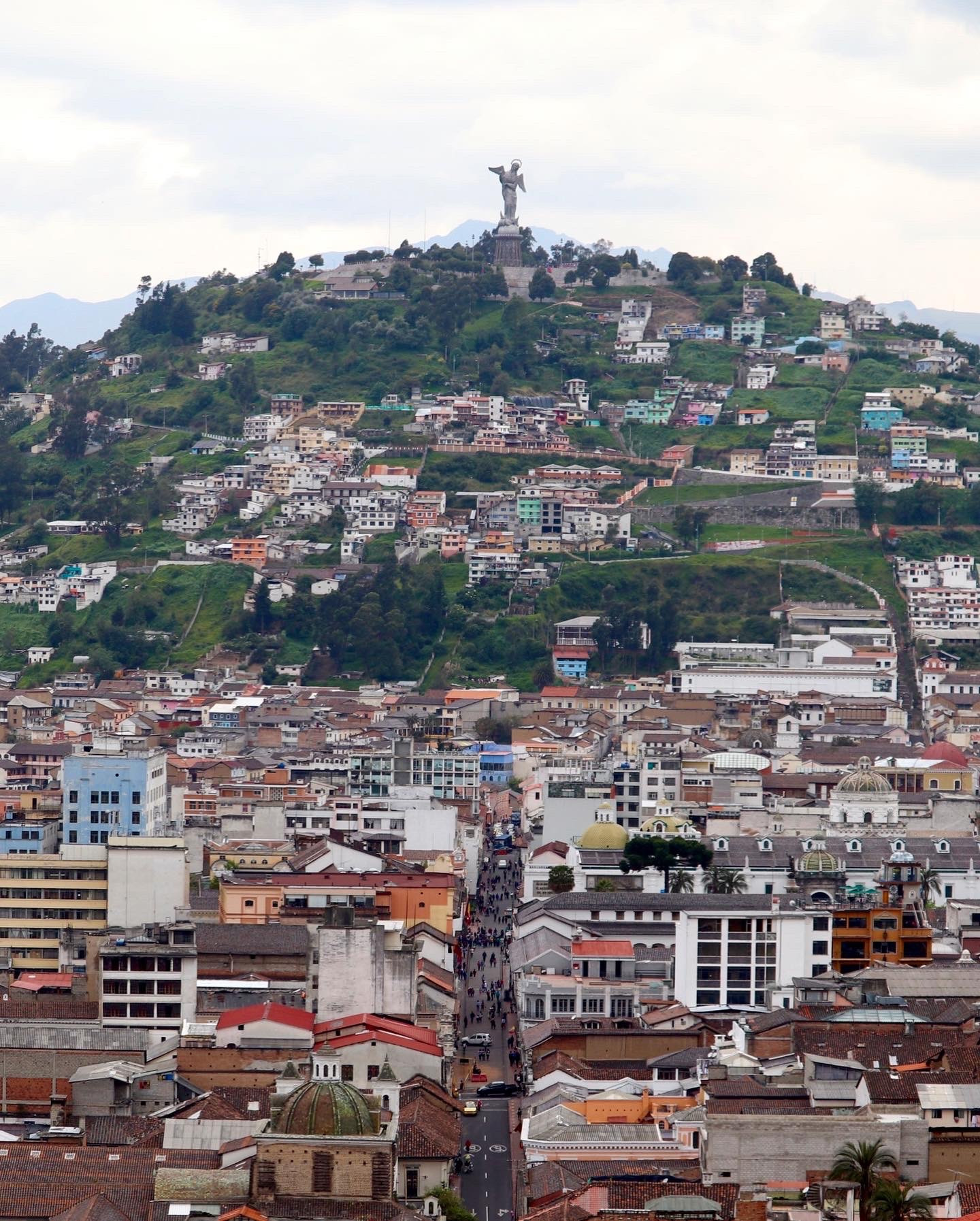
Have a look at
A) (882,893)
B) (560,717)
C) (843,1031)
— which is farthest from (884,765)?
(843,1031)

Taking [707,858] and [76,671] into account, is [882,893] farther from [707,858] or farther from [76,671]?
[76,671]

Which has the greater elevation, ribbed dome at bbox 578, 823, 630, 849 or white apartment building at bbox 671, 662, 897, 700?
white apartment building at bbox 671, 662, 897, 700

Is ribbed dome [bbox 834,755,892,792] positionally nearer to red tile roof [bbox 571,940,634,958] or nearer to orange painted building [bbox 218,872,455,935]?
orange painted building [bbox 218,872,455,935]

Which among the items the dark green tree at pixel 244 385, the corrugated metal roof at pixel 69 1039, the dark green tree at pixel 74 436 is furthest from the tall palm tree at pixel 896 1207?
the dark green tree at pixel 244 385

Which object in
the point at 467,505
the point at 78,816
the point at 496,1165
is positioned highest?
the point at 467,505

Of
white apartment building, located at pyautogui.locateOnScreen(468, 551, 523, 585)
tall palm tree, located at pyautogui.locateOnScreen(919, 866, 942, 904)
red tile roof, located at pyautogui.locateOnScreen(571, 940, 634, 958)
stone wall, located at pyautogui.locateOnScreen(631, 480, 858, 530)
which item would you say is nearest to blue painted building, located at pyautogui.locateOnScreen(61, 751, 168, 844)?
red tile roof, located at pyautogui.locateOnScreen(571, 940, 634, 958)

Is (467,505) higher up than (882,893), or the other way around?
(467,505)

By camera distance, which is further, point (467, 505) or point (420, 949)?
point (467, 505)
